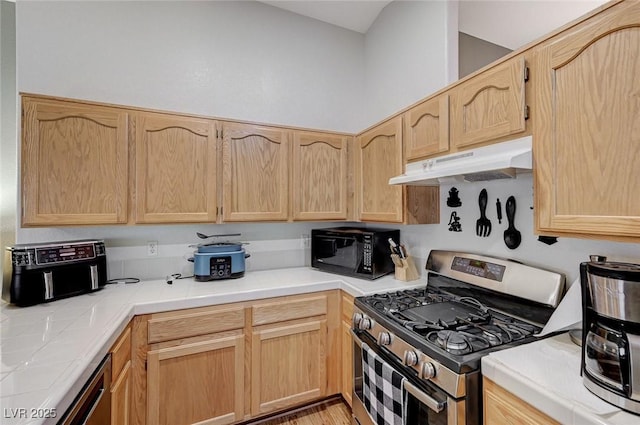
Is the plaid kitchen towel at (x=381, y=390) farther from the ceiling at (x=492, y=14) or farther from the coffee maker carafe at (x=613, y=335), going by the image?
the ceiling at (x=492, y=14)

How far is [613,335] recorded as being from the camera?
2.65ft

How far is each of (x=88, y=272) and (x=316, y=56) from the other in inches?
96.9

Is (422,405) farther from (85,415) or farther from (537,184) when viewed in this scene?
(85,415)

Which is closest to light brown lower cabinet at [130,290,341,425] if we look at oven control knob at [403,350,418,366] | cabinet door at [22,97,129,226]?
cabinet door at [22,97,129,226]

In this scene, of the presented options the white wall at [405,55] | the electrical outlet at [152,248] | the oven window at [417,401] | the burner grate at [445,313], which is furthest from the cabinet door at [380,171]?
the electrical outlet at [152,248]

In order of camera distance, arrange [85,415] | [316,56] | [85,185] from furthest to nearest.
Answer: [316,56] < [85,185] < [85,415]

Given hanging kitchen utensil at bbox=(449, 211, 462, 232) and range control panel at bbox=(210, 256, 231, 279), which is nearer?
hanging kitchen utensil at bbox=(449, 211, 462, 232)

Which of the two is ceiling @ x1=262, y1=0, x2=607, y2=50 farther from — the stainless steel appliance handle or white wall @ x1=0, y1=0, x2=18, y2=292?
the stainless steel appliance handle

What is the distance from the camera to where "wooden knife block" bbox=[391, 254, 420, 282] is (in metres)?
2.04

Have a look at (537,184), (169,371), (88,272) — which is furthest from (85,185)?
(537,184)

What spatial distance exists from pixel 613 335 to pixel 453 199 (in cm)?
112

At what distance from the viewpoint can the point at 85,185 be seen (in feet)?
5.52

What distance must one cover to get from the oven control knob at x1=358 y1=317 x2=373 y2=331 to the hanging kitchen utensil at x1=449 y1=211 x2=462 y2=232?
2.70 ft

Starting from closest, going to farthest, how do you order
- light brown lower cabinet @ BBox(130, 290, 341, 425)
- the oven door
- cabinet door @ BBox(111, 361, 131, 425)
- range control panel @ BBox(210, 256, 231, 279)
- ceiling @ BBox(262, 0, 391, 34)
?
the oven door → cabinet door @ BBox(111, 361, 131, 425) → light brown lower cabinet @ BBox(130, 290, 341, 425) → range control panel @ BBox(210, 256, 231, 279) → ceiling @ BBox(262, 0, 391, 34)
